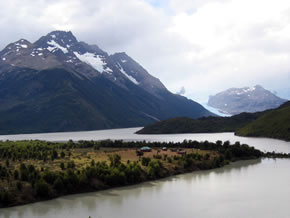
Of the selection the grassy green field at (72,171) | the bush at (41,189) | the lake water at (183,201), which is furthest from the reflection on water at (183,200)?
the grassy green field at (72,171)

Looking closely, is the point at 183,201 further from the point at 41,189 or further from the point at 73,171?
the point at 41,189

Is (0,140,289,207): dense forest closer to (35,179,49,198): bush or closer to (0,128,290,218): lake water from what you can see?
(35,179,49,198): bush

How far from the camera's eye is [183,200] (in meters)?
66.2

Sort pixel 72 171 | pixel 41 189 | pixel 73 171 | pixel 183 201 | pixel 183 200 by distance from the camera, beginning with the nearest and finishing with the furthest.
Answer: pixel 41 189 → pixel 183 201 → pixel 183 200 → pixel 72 171 → pixel 73 171

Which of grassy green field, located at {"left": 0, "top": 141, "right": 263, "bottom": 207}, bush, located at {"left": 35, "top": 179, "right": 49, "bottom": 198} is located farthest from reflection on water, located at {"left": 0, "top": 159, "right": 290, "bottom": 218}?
grassy green field, located at {"left": 0, "top": 141, "right": 263, "bottom": 207}

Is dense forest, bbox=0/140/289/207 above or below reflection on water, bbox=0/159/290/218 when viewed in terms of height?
above

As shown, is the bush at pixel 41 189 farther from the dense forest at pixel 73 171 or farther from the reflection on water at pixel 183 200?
the reflection on water at pixel 183 200

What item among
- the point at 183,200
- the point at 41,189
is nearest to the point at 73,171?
the point at 41,189

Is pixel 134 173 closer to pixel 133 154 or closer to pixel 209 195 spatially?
pixel 209 195

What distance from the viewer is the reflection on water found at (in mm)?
57719

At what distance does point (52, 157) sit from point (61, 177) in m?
28.6

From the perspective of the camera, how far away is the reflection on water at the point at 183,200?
189 ft

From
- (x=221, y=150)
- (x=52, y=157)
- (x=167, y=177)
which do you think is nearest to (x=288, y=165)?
(x=221, y=150)

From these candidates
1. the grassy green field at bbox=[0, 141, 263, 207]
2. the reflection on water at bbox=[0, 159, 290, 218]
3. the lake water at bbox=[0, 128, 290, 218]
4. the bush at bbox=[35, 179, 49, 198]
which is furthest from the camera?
the grassy green field at bbox=[0, 141, 263, 207]
